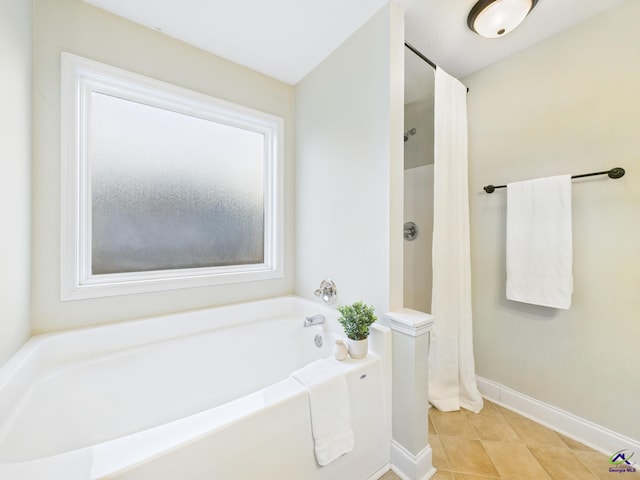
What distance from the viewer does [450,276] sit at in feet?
5.65

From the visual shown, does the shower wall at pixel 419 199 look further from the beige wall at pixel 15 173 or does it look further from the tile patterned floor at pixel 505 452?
the beige wall at pixel 15 173

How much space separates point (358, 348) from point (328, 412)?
1.05 feet

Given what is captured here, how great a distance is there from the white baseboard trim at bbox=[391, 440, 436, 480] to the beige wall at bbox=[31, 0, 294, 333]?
139 centimetres

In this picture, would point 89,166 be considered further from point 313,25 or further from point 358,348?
point 358,348

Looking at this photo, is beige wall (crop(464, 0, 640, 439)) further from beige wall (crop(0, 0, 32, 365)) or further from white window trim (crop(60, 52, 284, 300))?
beige wall (crop(0, 0, 32, 365))

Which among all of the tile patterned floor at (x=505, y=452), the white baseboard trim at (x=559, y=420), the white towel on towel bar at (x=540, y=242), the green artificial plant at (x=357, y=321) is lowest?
the tile patterned floor at (x=505, y=452)

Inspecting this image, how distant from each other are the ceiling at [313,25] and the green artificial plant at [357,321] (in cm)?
162

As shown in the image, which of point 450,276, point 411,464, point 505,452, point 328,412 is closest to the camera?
point 328,412

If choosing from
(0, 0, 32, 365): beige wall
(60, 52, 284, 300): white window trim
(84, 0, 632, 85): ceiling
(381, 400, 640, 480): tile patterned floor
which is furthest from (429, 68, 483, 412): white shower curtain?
(0, 0, 32, 365): beige wall

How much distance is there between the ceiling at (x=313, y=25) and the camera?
1.38m

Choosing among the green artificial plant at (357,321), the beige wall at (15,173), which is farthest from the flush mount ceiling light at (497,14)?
the beige wall at (15,173)

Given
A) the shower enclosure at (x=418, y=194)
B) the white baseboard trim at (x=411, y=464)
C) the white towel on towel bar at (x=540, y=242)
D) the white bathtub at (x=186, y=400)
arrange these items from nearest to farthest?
the white bathtub at (x=186, y=400), the white baseboard trim at (x=411, y=464), the white towel on towel bar at (x=540, y=242), the shower enclosure at (x=418, y=194)

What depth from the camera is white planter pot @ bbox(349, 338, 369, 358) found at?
1.26 m

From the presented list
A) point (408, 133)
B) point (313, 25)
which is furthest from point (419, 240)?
point (313, 25)
